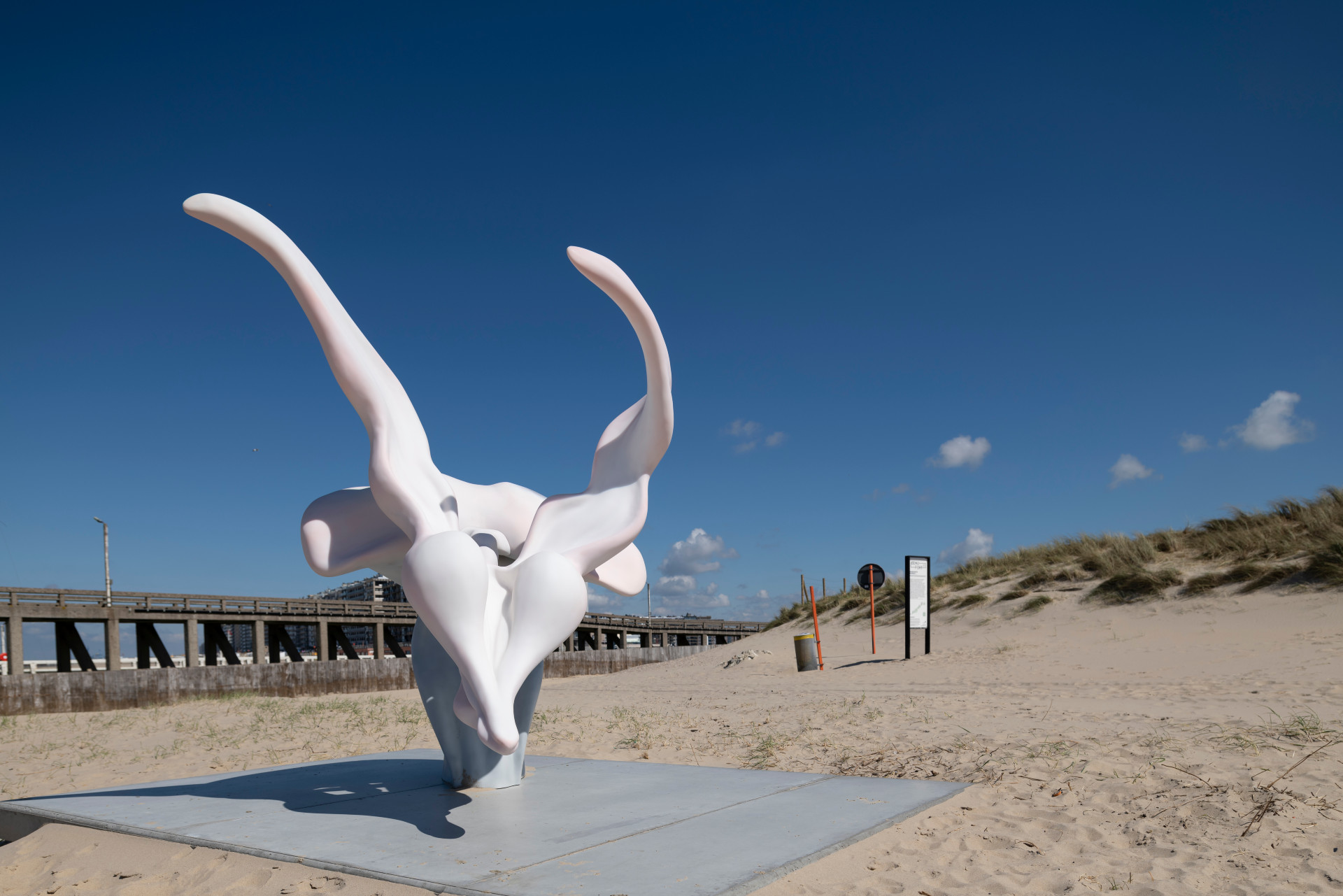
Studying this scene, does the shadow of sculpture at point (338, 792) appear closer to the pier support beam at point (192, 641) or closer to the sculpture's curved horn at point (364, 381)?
the sculpture's curved horn at point (364, 381)

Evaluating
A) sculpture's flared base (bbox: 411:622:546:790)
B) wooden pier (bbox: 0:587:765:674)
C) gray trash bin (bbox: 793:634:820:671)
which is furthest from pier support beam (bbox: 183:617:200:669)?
sculpture's flared base (bbox: 411:622:546:790)

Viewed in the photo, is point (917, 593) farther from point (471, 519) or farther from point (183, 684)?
point (183, 684)

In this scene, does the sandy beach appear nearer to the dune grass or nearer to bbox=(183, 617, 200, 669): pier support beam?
the dune grass

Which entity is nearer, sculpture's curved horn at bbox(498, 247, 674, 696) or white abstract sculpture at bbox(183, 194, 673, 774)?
white abstract sculpture at bbox(183, 194, 673, 774)

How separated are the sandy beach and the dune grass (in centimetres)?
57

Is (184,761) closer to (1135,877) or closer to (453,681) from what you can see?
(453,681)

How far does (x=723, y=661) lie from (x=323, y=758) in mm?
14876

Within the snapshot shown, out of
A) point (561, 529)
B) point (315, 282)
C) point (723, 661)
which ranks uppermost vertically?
point (315, 282)

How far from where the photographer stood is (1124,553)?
1981 cm

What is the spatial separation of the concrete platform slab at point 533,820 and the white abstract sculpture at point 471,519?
741mm

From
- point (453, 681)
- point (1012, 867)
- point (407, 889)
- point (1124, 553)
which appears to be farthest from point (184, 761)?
point (1124, 553)

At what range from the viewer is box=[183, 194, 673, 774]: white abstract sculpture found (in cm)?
508

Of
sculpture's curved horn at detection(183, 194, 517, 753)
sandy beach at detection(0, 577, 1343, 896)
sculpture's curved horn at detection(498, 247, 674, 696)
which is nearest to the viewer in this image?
sandy beach at detection(0, 577, 1343, 896)

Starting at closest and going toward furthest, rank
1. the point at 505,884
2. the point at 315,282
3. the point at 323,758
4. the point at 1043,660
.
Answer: the point at 505,884 < the point at 315,282 < the point at 323,758 < the point at 1043,660
